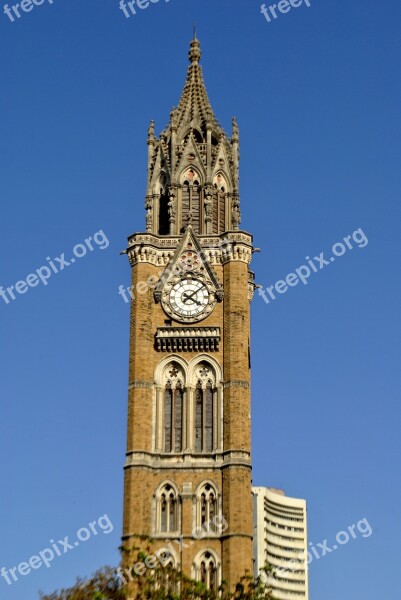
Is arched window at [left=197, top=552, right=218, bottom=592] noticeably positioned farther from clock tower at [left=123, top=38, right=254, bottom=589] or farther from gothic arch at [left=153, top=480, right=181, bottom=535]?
gothic arch at [left=153, top=480, right=181, bottom=535]

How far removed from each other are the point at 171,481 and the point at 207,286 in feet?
36.1

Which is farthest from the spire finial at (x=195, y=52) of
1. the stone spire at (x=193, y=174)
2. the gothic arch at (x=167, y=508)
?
the gothic arch at (x=167, y=508)

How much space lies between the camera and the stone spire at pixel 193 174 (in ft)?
232

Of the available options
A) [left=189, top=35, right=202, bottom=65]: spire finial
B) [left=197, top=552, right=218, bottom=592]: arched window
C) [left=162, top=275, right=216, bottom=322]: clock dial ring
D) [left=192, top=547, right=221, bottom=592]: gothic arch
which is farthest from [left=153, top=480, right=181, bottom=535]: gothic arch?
[left=189, top=35, right=202, bottom=65]: spire finial

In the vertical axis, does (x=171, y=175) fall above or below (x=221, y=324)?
above

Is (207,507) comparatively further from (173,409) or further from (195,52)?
(195,52)

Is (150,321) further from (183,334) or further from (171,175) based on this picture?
(171,175)

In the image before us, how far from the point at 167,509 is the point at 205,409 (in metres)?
5.72

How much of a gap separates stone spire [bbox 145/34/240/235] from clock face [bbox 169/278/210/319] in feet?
11.9

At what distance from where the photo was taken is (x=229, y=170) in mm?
73062

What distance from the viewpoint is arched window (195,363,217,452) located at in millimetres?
64500

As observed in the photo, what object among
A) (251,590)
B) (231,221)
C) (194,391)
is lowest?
(251,590)

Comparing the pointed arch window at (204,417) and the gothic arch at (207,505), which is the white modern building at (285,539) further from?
the gothic arch at (207,505)

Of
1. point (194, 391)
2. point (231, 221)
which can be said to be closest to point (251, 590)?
point (194, 391)
